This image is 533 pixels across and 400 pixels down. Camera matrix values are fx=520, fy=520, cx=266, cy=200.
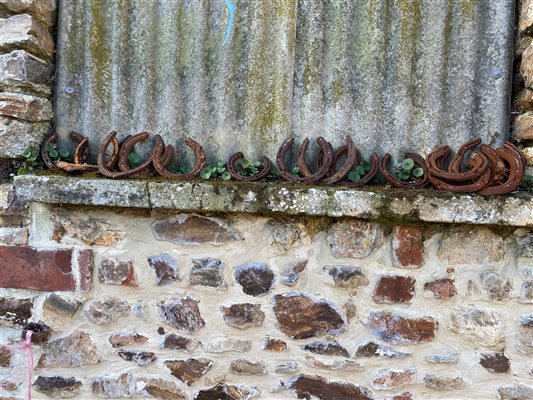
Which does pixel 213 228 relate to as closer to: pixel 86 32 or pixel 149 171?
pixel 149 171

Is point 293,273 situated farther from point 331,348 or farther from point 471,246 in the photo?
point 471,246

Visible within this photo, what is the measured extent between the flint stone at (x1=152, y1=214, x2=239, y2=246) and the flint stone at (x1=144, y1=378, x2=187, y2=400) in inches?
22.4

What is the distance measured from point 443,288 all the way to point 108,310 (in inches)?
51.3

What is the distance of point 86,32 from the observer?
2170mm

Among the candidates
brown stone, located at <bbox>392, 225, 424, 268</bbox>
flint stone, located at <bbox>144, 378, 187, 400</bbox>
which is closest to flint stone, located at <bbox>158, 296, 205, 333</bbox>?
flint stone, located at <bbox>144, 378, 187, 400</bbox>

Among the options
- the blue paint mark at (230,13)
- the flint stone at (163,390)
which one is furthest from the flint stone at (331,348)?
the blue paint mark at (230,13)

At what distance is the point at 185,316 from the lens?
6.74 feet

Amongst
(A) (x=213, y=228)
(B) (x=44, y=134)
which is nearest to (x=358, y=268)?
(A) (x=213, y=228)

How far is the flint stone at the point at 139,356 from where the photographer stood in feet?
6.79

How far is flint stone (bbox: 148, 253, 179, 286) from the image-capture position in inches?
80.8

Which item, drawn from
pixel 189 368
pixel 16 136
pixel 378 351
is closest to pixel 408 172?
pixel 378 351

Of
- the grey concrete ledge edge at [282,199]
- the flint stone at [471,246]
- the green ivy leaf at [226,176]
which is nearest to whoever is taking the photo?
the grey concrete ledge edge at [282,199]

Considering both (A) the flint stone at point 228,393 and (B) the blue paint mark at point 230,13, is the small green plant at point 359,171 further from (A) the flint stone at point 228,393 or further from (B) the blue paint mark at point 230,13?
(A) the flint stone at point 228,393

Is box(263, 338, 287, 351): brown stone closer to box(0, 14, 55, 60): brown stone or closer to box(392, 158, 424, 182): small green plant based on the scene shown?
box(392, 158, 424, 182): small green plant
